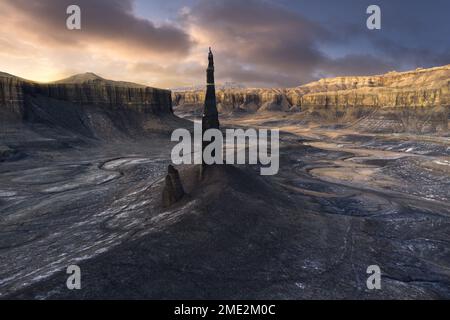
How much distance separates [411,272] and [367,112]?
10967 cm

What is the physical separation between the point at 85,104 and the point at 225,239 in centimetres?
7728

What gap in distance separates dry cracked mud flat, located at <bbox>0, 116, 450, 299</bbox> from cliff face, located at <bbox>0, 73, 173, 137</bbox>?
111 feet

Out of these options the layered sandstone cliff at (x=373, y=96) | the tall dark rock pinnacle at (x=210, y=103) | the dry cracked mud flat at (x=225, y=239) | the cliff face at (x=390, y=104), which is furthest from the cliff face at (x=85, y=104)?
the layered sandstone cliff at (x=373, y=96)

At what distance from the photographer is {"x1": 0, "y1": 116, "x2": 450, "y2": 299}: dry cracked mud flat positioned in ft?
48.4

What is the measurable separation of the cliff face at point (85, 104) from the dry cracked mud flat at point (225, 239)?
33761 mm

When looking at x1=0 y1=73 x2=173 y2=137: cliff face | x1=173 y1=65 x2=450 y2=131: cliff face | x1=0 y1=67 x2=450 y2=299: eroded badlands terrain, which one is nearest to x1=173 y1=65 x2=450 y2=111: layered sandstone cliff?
x1=173 y1=65 x2=450 y2=131: cliff face

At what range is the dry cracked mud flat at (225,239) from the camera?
14742 millimetres

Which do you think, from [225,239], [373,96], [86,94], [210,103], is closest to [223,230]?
[225,239]

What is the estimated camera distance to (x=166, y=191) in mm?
23969

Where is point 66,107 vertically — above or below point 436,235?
above

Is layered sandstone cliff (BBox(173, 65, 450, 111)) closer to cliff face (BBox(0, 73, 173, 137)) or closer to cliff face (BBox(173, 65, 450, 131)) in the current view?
cliff face (BBox(173, 65, 450, 131))

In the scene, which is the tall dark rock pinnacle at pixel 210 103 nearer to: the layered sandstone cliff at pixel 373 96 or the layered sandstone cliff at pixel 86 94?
the layered sandstone cliff at pixel 86 94
